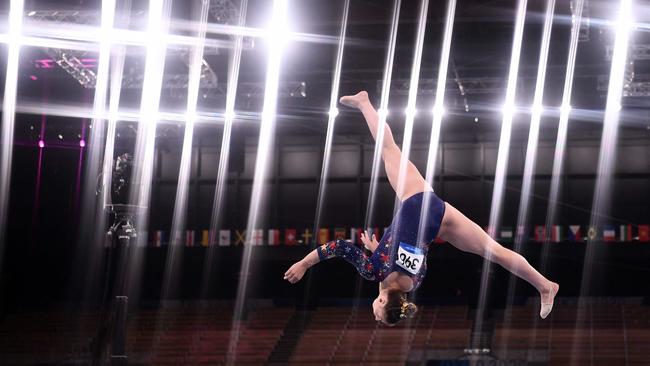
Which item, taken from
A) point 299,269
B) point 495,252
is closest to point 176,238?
point 299,269

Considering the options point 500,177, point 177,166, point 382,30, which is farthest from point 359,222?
point 382,30

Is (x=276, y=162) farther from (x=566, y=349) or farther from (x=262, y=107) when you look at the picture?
(x=566, y=349)

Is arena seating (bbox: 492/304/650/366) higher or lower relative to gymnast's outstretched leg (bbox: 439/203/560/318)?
lower

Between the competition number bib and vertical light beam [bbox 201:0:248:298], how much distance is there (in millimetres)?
5678

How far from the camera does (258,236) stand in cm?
1514

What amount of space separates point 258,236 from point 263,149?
1.85 m

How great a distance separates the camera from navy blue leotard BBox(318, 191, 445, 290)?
14.5 ft

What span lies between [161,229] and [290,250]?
3128 millimetres

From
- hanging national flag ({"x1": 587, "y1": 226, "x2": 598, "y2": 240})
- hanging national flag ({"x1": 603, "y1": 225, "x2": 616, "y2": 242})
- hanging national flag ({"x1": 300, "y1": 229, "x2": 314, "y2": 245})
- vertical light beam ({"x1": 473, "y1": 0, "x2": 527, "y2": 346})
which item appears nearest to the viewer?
vertical light beam ({"x1": 473, "y1": 0, "x2": 527, "y2": 346})

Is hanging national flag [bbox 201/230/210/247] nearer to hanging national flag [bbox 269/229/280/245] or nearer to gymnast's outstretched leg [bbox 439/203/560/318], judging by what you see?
hanging national flag [bbox 269/229/280/245]

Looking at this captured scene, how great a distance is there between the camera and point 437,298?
15758 mm

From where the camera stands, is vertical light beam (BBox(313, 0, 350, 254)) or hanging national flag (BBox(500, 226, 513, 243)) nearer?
vertical light beam (BBox(313, 0, 350, 254))

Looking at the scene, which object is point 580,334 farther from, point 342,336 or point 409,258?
point 409,258

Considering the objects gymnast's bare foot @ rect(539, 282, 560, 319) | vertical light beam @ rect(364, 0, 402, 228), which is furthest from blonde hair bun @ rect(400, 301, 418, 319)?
vertical light beam @ rect(364, 0, 402, 228)
